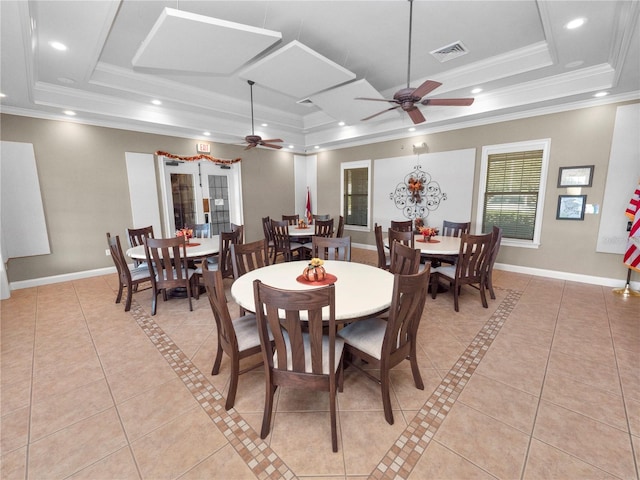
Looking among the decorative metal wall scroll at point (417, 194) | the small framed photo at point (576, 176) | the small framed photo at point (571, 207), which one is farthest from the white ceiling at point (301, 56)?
the small framed photo at point (571, 207)

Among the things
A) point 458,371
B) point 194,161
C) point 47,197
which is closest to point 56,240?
point 47,197

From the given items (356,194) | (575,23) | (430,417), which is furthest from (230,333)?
(356,194)

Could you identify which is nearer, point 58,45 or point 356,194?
point 58,45

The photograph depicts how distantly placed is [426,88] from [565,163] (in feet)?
10.4

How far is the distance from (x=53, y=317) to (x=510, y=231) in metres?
6.82

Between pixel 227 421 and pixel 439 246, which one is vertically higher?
pixel 439 246

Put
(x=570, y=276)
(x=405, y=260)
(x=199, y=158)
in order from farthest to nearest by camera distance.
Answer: (x=199, y=158) → (x=570, y=276) → (x=405, y=260)

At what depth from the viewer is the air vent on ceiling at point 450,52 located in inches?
132

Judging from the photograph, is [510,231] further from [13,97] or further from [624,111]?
[13,97]

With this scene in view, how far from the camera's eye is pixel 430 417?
1.76 metres

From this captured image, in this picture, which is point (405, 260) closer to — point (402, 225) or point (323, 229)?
point (402, 225)

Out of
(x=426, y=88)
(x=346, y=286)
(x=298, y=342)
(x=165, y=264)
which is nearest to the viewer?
(x=298, y=342)

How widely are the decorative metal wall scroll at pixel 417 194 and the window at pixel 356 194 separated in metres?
0.84

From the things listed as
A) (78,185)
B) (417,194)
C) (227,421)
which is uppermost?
(78,185)
